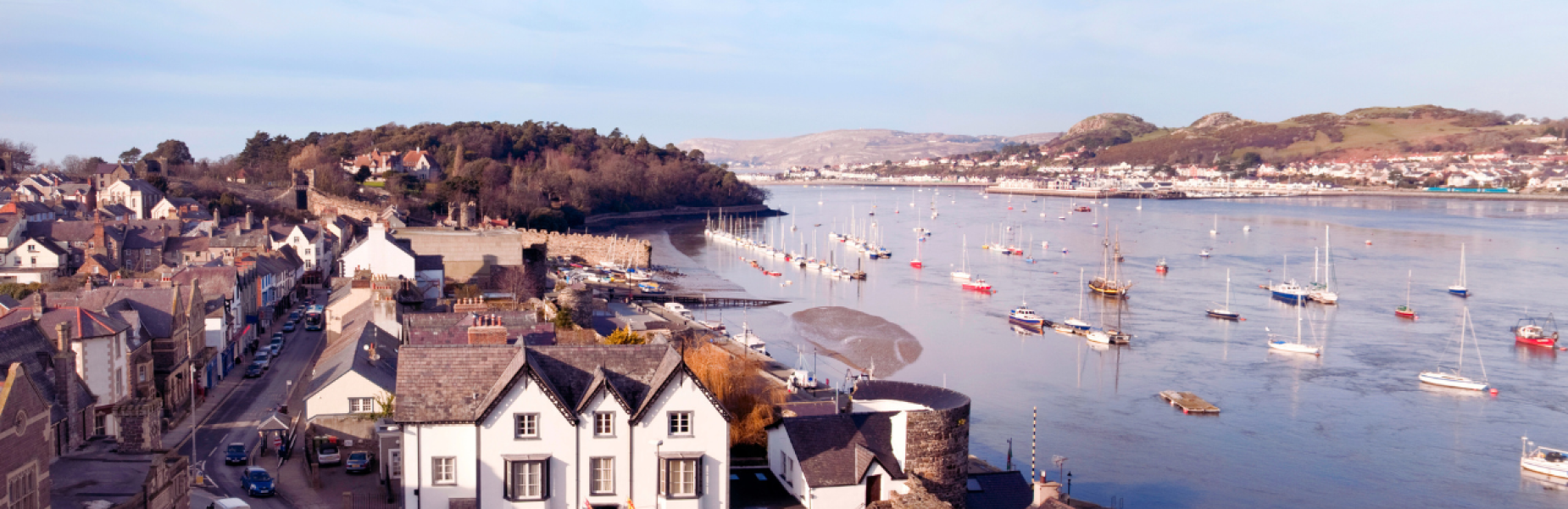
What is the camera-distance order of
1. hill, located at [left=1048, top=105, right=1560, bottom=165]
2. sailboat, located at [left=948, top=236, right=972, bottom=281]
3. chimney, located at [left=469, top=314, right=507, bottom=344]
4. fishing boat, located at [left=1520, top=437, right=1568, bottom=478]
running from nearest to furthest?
1. chimney, located at [left=469, top=314, right=507, bottom=344]
2. fishing boat, located at [left=1520, top=437, right=1568, bottom=478]
3. sailboat, located at [left=948, top=236, right=972, bottom=281]
4. hill, located at [left=1048, top=105, right=1560, bottom=165]

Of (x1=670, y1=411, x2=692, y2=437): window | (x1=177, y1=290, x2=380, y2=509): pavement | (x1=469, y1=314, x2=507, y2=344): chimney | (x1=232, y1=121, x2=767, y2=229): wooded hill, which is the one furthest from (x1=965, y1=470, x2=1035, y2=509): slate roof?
(x1=232, y1=121, x2=767, y2=229): wooded hill

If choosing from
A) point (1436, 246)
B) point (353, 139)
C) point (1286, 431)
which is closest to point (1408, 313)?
point (1286, 431)

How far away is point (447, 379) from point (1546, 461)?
18758 millimetres

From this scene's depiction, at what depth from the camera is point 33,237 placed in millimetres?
26812

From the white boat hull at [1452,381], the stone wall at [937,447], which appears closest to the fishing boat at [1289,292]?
the white boat hull at [1452,381]

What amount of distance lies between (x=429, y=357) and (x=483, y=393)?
58cm

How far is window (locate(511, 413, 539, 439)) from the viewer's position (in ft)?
32.1

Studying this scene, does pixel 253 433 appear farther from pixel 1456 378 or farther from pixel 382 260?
pixel 1456 378

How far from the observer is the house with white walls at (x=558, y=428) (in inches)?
381

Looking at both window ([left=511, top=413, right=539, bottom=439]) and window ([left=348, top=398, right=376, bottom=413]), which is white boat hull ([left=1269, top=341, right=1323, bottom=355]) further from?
window ([left=511, top=413, right=539, bottom=439])

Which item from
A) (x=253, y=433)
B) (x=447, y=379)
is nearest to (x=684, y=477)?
(x=447, y=379)

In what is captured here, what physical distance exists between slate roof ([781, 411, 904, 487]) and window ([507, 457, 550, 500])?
2.55m

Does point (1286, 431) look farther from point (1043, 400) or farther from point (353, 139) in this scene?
point (353, 139)

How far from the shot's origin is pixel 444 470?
9.70 metres
